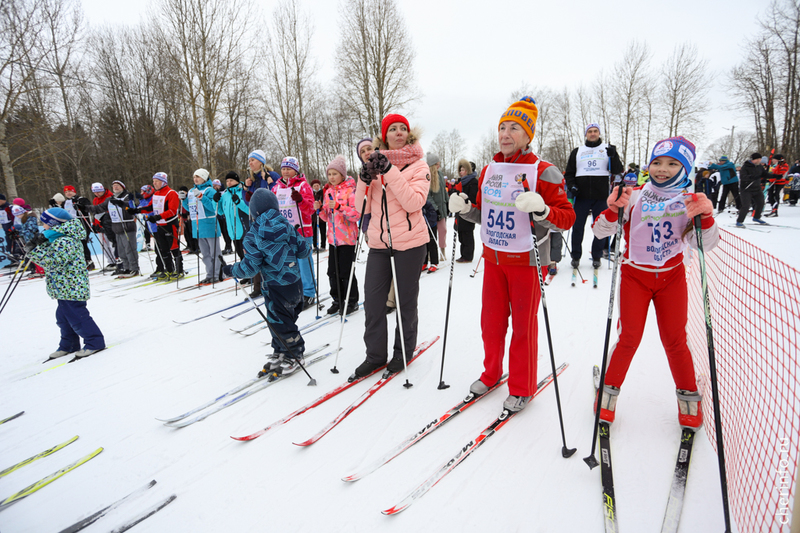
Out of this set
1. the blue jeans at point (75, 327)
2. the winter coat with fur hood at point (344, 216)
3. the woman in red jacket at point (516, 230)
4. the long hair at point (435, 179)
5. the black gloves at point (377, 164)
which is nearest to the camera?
the woman in red jacket at point (516, 230)

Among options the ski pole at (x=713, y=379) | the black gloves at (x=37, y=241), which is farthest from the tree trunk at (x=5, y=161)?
the ski pole at (x=713, y=379)

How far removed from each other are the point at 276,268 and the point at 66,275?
8.66 feet

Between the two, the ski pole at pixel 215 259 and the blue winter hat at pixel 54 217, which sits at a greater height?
the blue winter hat at pixel 54 217

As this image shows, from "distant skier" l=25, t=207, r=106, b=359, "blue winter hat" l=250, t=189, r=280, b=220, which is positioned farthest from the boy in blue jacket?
"distant skier" l=25, t=207, r=106, b=359

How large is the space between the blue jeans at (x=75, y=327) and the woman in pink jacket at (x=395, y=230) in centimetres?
337

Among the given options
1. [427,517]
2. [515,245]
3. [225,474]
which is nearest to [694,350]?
[515,245]

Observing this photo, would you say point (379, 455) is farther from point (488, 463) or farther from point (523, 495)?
point (523, 495)

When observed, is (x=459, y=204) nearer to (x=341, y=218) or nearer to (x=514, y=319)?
(x=514, y=319)

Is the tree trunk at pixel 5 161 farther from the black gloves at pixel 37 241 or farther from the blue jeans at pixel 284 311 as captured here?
the blue jeans at pixel 284 311

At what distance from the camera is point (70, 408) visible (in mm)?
A: 3008

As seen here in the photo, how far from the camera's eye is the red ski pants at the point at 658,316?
83.4 inches

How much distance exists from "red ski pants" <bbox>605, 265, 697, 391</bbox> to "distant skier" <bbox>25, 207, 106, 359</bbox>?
5.11 m

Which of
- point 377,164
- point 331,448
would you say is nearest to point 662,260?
point 377,164

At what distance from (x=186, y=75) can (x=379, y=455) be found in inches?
680
